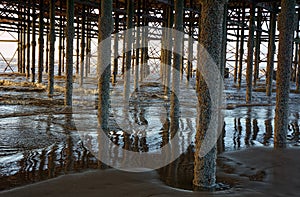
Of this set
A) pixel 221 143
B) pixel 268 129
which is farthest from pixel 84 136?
pixel 268 129

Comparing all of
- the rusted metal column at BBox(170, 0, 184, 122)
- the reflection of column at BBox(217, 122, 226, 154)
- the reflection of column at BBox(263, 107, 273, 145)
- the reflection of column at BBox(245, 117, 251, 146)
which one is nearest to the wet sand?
the reflection of column at BBox(217, 122, 226, 154)

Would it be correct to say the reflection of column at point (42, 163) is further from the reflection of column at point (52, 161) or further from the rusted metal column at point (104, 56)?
the rusted metal column at point (104, 56)

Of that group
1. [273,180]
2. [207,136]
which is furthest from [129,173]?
[273,180]

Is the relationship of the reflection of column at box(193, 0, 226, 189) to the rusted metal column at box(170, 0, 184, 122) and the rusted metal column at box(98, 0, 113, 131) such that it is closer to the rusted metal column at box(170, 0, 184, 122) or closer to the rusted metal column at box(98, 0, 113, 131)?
the rusted metal column at box(98, 0, 113, 131)

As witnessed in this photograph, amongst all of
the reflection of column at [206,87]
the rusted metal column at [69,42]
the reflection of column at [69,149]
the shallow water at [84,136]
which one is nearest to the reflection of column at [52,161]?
the shallow water at [84,136]

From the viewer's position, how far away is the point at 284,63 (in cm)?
698

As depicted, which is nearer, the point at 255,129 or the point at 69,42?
the point at 255,129

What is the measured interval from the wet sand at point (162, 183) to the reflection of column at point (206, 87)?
24cm

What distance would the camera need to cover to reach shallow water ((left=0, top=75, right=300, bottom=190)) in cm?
545

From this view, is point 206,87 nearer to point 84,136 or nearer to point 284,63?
point 284,63

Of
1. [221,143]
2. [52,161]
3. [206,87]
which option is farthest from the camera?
[221,143]

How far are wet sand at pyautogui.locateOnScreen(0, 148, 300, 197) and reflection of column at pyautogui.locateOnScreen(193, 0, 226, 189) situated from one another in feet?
0.80

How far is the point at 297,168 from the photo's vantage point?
5.68m

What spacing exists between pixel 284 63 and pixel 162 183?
3.68m
